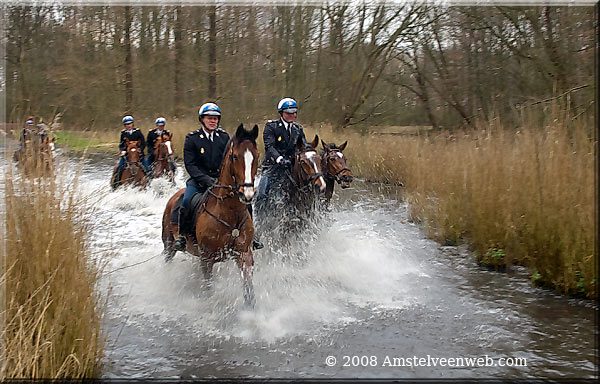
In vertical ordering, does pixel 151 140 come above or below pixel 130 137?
below

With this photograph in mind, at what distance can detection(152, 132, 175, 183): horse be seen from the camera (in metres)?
15.5

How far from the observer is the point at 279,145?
32.6 ft

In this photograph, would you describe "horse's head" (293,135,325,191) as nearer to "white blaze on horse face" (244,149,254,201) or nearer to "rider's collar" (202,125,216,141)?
"rider's collar" (202,125,216,141)

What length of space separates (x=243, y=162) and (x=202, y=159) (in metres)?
1.41

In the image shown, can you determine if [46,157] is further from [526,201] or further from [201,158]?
[526,201]

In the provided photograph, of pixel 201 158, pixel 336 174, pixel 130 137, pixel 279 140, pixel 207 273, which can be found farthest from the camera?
pixel 130 137

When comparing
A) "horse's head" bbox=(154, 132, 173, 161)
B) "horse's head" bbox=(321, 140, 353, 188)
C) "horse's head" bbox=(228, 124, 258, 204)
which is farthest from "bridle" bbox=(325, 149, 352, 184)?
"horse's head" bbox=(154, 132, 173, 161)

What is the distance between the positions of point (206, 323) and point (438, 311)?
302 centimetres

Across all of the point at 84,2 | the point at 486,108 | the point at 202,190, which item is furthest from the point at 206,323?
the point at 84,2

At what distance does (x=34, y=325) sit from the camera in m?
4.43

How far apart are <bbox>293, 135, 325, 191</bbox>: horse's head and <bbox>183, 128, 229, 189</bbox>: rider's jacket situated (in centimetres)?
173

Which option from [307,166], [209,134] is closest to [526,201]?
[307,166]

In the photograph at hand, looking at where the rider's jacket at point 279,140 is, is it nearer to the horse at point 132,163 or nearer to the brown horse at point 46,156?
the brown horse at point 46,156

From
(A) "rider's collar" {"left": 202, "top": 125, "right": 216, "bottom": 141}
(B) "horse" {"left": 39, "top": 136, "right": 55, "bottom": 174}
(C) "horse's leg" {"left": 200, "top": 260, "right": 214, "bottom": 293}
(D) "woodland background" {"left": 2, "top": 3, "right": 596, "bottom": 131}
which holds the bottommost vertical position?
(C) "horse's leg" {"left": 200, "top": 260, "right": 214, "bottom": 293}
